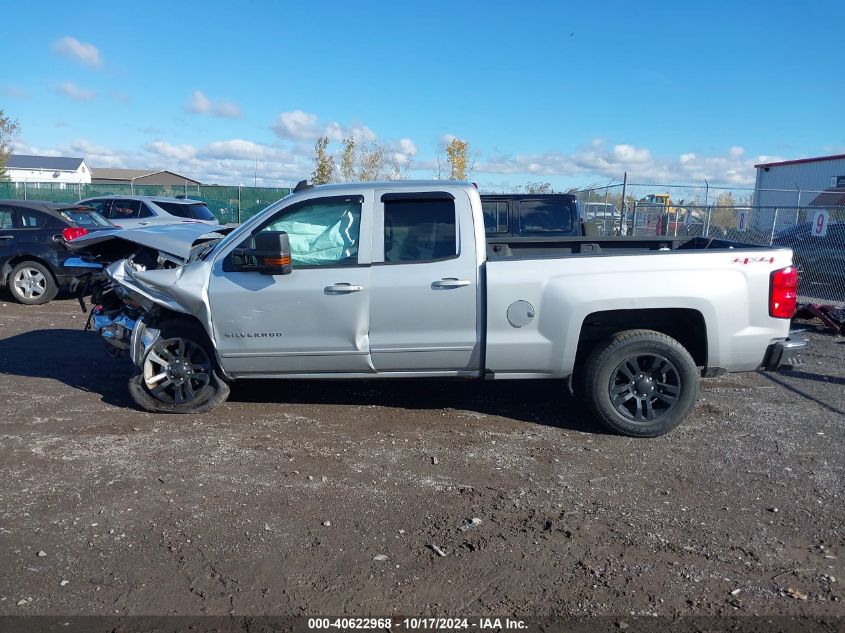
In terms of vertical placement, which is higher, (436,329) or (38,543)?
(436,329)

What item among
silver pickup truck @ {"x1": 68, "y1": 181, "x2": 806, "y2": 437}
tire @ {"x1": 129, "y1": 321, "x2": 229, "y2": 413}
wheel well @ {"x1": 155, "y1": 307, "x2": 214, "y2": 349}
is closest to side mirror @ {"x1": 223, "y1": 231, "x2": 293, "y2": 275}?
silver pickup truck @ {"x1": 68, "y1": 181, "x2": 806, "y2": 437}

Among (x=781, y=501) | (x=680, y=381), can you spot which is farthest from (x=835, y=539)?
(x=680, y=381)

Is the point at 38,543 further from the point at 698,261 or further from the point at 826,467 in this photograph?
the point at 826,467

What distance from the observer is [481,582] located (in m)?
3.51

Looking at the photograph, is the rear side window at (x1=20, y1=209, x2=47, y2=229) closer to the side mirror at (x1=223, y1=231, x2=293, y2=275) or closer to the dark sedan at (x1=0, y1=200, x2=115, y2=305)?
the dark sedan at (x1=0, y1=200, x2=115, y2=305)

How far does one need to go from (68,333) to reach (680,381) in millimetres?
7537

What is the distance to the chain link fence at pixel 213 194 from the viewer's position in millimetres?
26859

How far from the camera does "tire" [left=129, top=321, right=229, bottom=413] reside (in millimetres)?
5852

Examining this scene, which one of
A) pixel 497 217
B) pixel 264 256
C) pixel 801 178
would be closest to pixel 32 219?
pixel 497 217

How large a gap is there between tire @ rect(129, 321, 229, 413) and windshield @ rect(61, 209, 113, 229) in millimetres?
6591

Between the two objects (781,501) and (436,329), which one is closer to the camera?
(781,501)

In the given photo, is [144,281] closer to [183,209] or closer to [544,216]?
[544,216]

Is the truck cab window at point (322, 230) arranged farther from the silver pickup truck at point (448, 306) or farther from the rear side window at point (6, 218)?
the rear side window at point (6, 218)

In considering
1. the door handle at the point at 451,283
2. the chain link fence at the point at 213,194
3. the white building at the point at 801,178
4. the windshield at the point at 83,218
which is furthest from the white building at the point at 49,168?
the door handle at the point at 451,283
